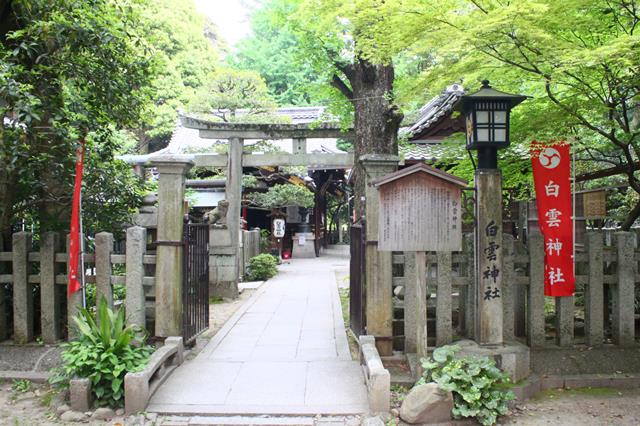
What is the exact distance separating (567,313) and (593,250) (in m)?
0.89

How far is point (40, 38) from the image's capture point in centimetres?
617

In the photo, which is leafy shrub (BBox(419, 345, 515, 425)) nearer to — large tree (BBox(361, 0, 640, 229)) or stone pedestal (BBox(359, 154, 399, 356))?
stone pedestal (BBox(359, 154, 399, 356))

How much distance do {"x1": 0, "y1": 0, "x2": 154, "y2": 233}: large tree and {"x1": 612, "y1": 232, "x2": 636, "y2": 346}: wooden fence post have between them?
6985 mm

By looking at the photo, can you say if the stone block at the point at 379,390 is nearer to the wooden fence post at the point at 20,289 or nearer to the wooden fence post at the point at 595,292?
the wooden fence post at the point at 595,292

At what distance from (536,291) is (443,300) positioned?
A: 1.23 meters

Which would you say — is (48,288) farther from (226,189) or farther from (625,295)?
(226,189)

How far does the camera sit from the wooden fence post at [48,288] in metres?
6.63

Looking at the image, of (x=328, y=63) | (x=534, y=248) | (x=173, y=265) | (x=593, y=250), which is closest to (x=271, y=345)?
(x=173, y=265)

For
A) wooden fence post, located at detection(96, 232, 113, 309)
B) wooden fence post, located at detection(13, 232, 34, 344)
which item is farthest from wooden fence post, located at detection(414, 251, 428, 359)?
wooden fence post, located at detection(13, 232, 34, 344)

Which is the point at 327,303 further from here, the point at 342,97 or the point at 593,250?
the point at 593,250

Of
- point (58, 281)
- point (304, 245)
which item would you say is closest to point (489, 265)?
point (58, 281)

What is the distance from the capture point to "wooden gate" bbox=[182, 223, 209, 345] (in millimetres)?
6680

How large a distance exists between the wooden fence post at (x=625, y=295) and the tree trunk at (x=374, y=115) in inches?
172

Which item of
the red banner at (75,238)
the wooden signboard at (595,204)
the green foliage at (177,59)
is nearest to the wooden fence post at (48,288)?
the red banner at (75,238)
